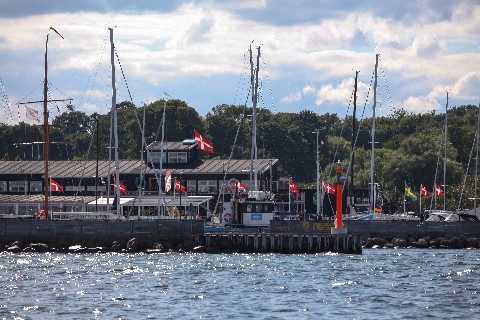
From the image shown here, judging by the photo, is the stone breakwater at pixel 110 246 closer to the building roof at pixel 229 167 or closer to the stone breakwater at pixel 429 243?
the stone breakwater at pixel 429 243

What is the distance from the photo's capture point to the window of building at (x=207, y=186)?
134 m

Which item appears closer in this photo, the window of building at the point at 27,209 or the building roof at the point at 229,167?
the window of building at the point at 27,209

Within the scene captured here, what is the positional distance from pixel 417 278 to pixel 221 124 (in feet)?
436

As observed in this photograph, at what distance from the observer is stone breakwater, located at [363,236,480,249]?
3679 inches

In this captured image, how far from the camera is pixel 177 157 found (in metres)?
137

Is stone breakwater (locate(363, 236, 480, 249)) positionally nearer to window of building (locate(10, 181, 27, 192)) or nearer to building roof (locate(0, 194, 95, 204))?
building roof (locate(0, 194, 95, 204))

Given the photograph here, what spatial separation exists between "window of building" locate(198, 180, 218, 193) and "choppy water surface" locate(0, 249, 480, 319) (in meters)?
Answer: 50.7

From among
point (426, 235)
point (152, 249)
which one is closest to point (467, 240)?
point (426, 235)

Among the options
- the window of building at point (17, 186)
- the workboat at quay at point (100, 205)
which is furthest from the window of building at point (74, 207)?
the window of building at point (17, 186)

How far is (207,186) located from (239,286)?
72.7m

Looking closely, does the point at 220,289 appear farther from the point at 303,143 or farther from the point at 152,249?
the point at 303,143

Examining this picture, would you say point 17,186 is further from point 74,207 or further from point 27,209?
point 74,207

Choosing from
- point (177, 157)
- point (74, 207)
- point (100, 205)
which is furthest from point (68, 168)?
point (100, 205)

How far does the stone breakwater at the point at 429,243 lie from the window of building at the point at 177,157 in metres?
46.4
